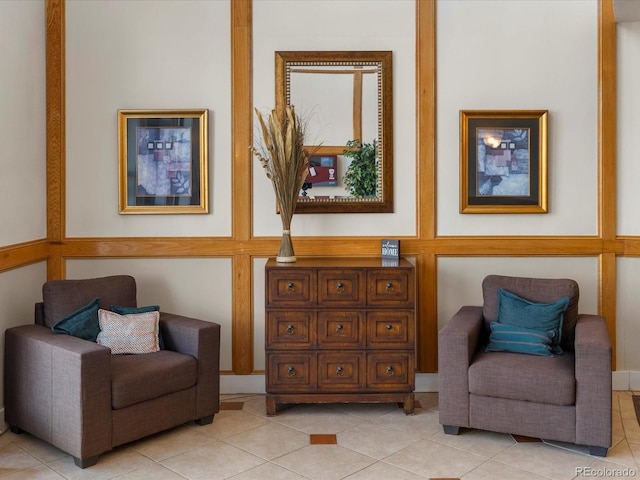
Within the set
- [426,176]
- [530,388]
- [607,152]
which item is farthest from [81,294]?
[607,152]

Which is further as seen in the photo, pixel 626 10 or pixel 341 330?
pixel 626 10

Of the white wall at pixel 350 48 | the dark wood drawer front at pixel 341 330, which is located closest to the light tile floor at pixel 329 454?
the dark wood drawer front at pixel 341 330

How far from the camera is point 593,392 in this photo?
3.39 meters

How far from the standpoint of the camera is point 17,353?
3.64 m

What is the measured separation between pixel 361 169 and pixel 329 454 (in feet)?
6.01

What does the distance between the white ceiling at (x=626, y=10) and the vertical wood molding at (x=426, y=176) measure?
3.60ft

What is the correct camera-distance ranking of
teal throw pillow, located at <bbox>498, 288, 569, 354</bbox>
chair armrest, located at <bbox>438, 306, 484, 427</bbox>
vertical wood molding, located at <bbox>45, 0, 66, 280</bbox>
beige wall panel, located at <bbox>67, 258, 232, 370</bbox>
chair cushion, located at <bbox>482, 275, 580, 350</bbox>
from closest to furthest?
chair armrest, located at <bbox>438, 306, 484, 427</bbox> → teal throw pillow, located at <bbox>498, 288, 569, 354</bbox> → chair cushion, located at <bbox>482, 275, 580, 350</bbox> → vertical wood molding, located at <bbox>45, 0, 66, 280</bbox> → beige wall panel, located at <bbox>67, 258, 232, 370</bbox>

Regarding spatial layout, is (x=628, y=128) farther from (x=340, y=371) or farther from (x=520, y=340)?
(x=340, y=371)

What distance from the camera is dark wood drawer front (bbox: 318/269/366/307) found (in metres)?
3.99

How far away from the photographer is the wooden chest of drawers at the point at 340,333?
3988 mm

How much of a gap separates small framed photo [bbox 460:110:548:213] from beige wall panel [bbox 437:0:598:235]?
6 centimetres

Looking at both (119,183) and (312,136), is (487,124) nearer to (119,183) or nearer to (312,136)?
(312,136)

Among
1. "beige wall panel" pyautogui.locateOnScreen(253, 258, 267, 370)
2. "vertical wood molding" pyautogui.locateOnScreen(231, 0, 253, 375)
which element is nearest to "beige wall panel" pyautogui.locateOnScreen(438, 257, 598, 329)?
"beige wall panel" pyautogui.locateOnScreen(253, 258, 267, 370)

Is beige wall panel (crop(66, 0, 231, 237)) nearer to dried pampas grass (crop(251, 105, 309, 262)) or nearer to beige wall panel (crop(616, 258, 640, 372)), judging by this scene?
dried pampas grass (crop(251, 105, 309, 262))
